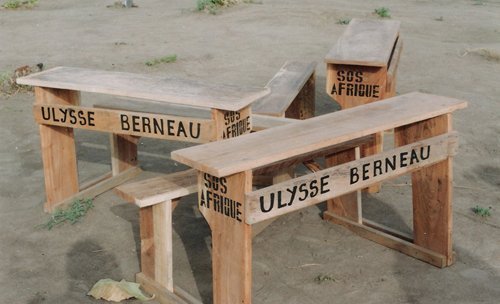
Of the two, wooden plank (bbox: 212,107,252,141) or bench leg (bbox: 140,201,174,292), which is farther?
wooden plank (bbox: 212,107,252,141)

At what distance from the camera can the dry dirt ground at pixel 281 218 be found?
468 cm

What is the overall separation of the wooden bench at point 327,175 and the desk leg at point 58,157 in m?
1.88

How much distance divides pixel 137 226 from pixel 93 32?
769cm

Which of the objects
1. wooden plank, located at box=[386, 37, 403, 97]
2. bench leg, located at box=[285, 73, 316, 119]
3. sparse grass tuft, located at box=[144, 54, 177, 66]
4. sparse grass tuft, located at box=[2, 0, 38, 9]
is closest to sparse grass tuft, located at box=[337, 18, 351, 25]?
sparse grass tuft, located at box=[144, 54, 177, 66]

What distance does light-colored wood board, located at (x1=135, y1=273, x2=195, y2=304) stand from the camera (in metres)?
4.32

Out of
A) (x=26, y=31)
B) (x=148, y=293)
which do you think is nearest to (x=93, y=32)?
(x=26, y=31)

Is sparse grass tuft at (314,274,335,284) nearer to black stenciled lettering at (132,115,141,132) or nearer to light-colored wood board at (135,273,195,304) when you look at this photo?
light-colored wood board at (135,273,195,304)

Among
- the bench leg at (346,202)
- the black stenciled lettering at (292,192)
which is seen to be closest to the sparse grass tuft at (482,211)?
the bench leg at (346,202)

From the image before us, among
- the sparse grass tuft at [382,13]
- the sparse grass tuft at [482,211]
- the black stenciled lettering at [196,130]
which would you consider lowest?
the sparse grass tuft at [482,211]

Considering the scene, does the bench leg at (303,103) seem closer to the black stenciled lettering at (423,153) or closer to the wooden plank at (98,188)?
the wooden plank at (98,188)

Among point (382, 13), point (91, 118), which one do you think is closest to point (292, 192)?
point (91, 118)

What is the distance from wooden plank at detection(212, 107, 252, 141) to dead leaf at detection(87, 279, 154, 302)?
3.48 feet

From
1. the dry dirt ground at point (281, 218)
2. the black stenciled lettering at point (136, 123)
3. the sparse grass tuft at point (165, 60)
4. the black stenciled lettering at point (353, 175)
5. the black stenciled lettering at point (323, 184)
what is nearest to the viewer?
the black stenciled lettering at point (323, 184)

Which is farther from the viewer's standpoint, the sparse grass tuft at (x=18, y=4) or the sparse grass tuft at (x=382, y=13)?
the sparse grass tuft at (x=18, y=4)
